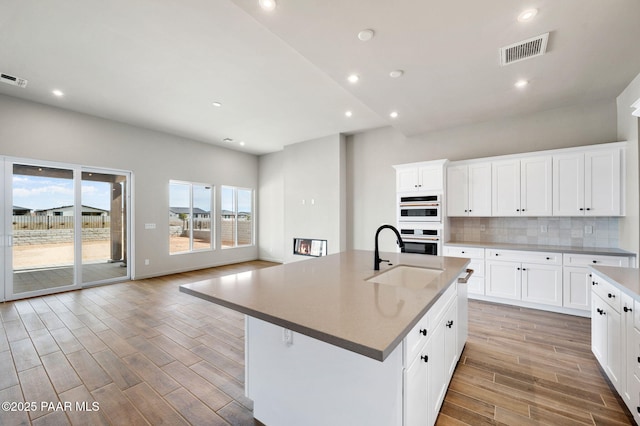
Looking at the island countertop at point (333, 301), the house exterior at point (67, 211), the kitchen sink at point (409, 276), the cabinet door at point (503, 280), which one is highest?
the house exterior at point (67, 211)

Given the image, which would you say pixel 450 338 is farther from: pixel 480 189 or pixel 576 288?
pixel 480 189

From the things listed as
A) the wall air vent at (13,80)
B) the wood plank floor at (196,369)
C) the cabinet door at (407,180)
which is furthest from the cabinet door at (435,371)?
the wall air vent at (13,80)

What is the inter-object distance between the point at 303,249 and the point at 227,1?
511 cm

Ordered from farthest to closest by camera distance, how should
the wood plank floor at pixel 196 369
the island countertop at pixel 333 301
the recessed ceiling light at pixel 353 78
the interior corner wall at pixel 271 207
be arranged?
1. the interior corner wall at pixel 271 207
2. the recessed ceiling light at pixel 353 78
3. the wood plank floor at pixel 196 369
4. the island countertop at pixel 333 301

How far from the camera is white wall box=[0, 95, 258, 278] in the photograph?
14.2ft

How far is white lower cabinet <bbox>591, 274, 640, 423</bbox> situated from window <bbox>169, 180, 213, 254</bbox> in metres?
7.01

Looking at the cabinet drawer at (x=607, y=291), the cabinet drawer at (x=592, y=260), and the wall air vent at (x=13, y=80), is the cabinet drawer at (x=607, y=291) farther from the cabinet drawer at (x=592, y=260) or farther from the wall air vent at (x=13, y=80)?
the wall air vent at (x=13, y=80)

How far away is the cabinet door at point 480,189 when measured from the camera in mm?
4242

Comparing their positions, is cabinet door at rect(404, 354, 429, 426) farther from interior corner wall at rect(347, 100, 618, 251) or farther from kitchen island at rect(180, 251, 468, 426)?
interior corner wall at rect(347, 100, 618, 251)

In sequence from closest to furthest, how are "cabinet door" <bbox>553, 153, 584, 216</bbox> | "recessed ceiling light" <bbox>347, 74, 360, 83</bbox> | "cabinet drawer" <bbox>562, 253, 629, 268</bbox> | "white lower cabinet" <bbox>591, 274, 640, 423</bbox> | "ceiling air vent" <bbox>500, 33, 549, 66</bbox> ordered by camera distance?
"white lower cabinet" <bbox>591, 274, 640, 423</bbox>
"ceiling air vent" <bbox>500, 33, 549, 66</bbox>
"recessed ceiling light" <bbox>347, 74, 360, 83</bbox>
"cabinet drawer" <bbox>562, 253, 629, 268</bbox>
"cabinet door" <bbox>553, 153, 584, 216</bbox>

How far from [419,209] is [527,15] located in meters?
2.91

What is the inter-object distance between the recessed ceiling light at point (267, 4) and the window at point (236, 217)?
5.84 meters

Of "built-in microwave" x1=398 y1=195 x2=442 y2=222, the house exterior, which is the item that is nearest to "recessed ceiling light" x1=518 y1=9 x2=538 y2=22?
"built-in microwave" x1=398 y1=195 x2=442 y2=222

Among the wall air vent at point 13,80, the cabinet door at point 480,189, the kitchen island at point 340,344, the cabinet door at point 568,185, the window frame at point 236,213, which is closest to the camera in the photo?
the kitchen island at point 340,344
